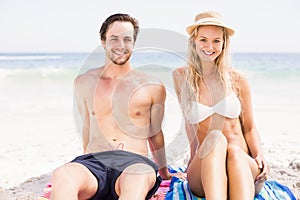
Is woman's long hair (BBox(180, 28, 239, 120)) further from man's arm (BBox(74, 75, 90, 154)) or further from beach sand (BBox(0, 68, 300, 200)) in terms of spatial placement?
beach sand (BBox(0, 68, 300, 200))

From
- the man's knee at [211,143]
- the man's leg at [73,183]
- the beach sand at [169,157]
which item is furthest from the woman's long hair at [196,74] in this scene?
the beach sand at [169,157]

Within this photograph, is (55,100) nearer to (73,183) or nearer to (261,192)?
(261,192)

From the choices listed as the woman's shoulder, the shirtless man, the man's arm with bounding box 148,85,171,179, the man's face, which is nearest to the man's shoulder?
the shirtless man

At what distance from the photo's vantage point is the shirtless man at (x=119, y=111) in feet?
8.23

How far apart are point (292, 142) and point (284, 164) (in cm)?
135

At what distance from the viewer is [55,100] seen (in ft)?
30.7

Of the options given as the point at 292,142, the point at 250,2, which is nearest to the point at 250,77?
the point at 250,2

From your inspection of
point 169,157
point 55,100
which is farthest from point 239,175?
point 55,100

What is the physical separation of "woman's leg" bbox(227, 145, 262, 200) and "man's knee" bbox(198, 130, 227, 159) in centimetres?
6

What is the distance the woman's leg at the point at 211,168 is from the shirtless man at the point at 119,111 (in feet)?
0.84

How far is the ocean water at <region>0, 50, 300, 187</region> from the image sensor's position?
166 inches

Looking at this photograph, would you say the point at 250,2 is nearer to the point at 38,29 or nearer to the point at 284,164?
the point at 38,29

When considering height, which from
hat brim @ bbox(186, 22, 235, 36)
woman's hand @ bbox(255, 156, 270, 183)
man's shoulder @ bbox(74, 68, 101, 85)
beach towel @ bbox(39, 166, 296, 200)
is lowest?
beach towel @ bbox(39, 166, 296, 200)

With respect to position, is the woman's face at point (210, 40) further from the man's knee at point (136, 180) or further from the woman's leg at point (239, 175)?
the man's knee at point (136, 180)
